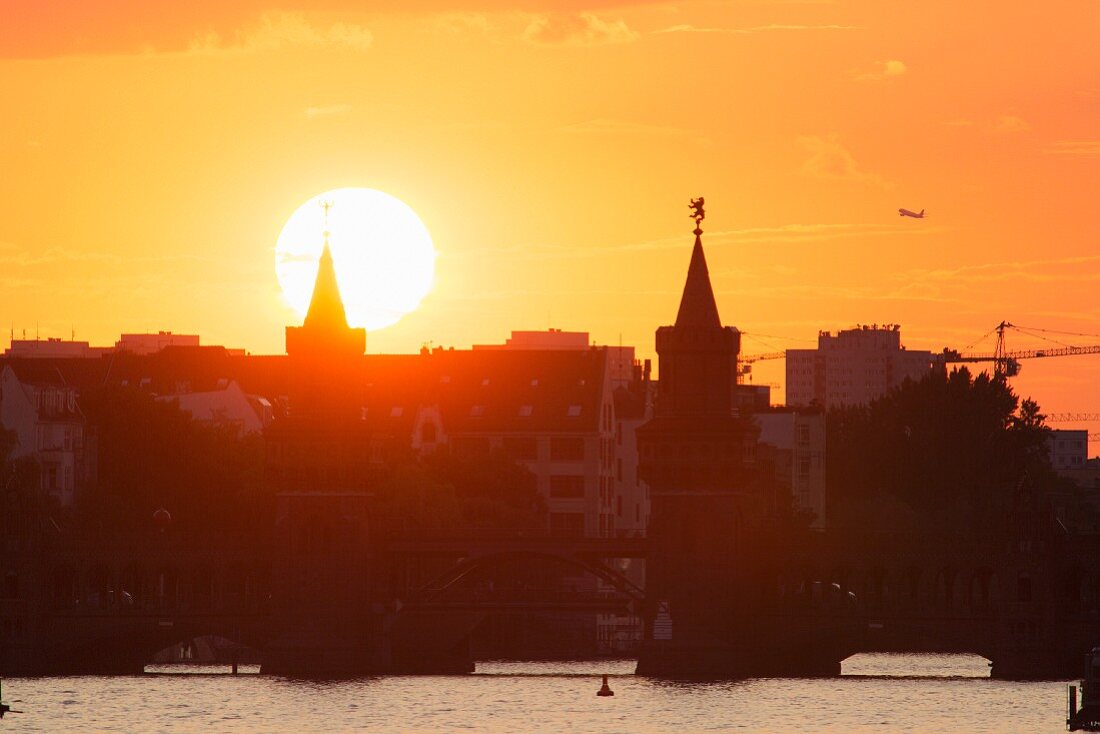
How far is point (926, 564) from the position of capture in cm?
14600

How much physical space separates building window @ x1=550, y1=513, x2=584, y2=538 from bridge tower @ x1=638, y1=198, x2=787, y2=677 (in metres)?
48.6

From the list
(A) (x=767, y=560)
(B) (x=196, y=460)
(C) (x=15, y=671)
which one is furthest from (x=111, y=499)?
(A) (x=767, y=560)

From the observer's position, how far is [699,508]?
14488cm

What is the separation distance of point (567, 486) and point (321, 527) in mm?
54027

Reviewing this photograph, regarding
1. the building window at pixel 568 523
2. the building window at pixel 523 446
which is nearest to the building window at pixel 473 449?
the building window at pixel 523 446

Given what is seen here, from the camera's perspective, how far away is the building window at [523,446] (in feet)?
654

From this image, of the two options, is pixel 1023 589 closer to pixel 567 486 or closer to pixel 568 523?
pixel 568 523

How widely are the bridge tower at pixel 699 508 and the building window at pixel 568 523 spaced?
4859cm

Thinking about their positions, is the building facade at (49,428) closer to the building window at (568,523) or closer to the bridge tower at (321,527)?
the building window at (568,523)

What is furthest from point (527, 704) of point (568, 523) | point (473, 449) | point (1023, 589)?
point (568, 523)

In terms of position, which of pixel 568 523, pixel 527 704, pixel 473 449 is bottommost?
pixel 527 704

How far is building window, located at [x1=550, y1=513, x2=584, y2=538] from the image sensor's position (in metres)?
195

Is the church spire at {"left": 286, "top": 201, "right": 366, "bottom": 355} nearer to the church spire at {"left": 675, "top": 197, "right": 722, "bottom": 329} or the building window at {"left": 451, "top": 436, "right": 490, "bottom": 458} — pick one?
the church spire at {"left": 675, "top": 197, "right": 722, "bottom": 329}

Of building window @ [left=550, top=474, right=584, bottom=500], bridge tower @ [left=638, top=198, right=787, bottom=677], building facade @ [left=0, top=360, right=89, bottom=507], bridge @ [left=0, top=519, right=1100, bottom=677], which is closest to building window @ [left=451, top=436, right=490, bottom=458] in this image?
building window @ [left=550, top=474, right=584, bottom=500]
